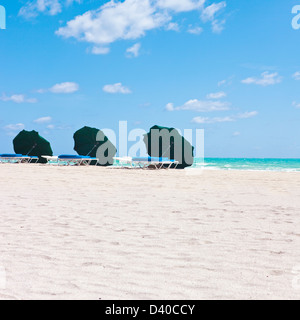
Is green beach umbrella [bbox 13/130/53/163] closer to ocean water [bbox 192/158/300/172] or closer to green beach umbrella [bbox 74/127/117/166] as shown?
green beach umbrella [bbox 74/127/117/166]

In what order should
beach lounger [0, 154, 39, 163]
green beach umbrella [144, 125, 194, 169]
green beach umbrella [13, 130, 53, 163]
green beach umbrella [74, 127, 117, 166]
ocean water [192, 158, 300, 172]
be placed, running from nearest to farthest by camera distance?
beach lounger [0, 154, 39, 163] < green beach umbrella [144, 125, 194, 169] < green beach umbrella [74, 127, 117, 166] < green beach umbrella [13, 130, 53, 163] < ocean water [192, 158, 300, 172]

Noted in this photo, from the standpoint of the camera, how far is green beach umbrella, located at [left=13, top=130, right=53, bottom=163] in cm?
3472

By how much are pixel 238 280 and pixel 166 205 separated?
4.16 meters

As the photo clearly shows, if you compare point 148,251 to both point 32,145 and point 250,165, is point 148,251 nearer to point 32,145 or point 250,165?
point 32,145

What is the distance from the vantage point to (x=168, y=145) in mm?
31891

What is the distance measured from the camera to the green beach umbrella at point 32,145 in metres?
34.7

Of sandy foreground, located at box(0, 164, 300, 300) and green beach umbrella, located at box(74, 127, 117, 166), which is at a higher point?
green beach umbrella, located at box(74, 127, 117, 166)

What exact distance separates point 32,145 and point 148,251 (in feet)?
110

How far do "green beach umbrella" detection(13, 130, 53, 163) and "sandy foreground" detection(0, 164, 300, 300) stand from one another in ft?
94.4

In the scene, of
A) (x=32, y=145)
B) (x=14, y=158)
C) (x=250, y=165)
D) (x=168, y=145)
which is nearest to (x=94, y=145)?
(x=32, y=145)

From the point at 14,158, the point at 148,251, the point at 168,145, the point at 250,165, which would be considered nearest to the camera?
the point at 148,251

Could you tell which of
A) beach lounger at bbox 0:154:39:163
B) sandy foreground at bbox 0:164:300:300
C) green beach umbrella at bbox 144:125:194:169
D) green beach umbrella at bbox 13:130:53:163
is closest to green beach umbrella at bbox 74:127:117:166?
green beach umbrella at bbox 13:130:53:163

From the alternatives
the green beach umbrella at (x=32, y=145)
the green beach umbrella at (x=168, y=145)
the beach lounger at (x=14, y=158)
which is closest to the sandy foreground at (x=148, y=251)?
the green beach umbrella at (x=168, y=145)

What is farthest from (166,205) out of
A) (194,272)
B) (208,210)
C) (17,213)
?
(194,272)
